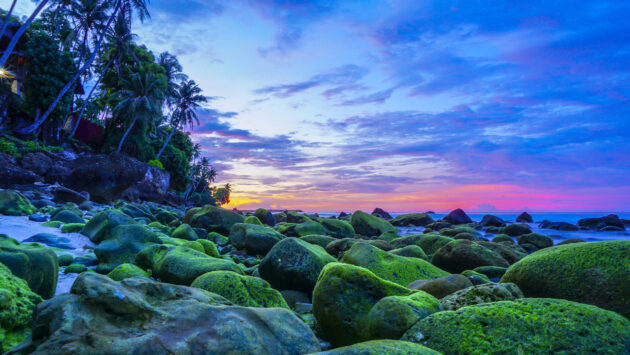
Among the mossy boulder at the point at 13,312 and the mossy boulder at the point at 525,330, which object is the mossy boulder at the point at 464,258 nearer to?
the mossy boulder at the point at 525,330

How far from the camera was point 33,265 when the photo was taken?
3.14m

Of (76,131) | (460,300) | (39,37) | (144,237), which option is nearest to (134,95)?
(76,131)

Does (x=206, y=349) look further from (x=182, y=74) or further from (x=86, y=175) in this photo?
(x=182, y=74)

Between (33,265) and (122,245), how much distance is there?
2.43m

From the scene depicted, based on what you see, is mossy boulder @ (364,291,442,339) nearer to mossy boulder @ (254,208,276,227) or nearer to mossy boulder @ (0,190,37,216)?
mossy boulder @ (0,190,37,216)

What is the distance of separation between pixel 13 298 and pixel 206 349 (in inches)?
54.1

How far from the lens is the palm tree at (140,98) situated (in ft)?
98.3

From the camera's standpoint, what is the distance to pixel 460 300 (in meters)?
3.44

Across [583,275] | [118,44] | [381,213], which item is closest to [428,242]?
[583,275]

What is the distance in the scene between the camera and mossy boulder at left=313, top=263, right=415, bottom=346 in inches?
132

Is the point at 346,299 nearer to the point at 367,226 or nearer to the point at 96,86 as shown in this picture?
the point at 367,226

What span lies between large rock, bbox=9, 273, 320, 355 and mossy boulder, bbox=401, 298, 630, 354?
1.03m

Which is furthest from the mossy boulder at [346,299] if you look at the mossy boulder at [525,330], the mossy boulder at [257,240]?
the mossy boulder at [257,240]

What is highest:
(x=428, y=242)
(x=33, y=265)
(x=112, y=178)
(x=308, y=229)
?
(x=112, y=178)
